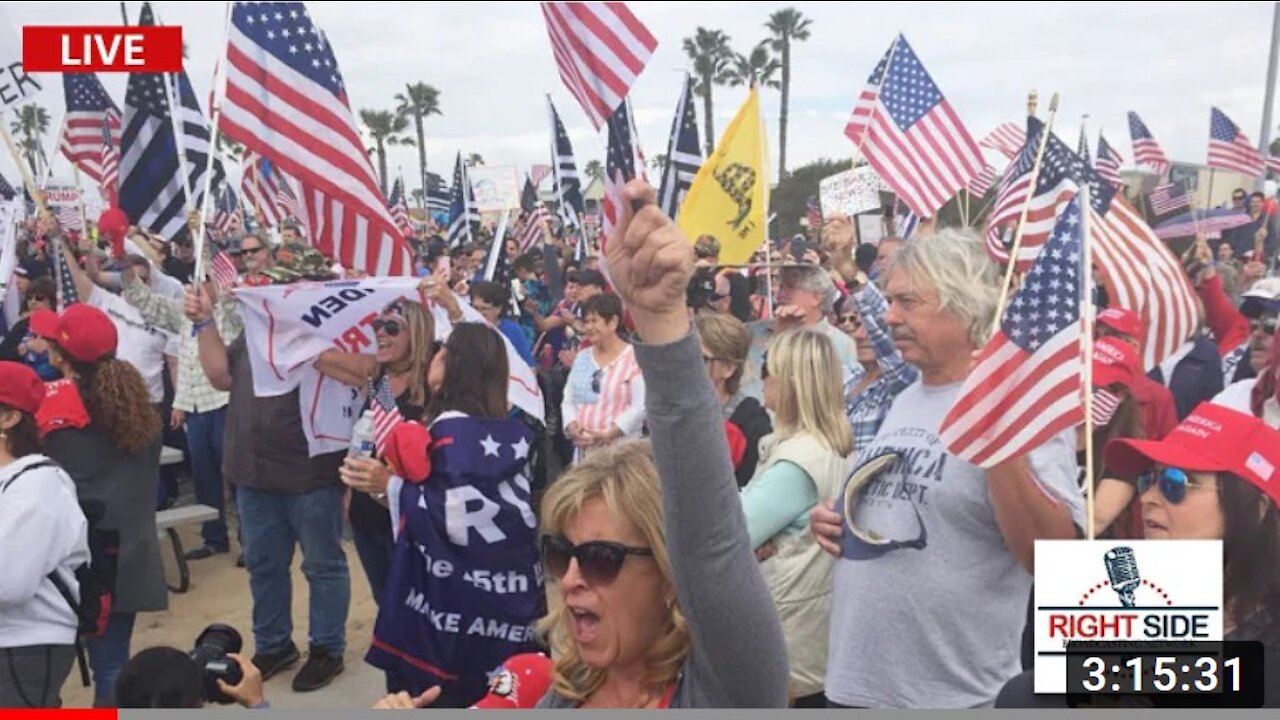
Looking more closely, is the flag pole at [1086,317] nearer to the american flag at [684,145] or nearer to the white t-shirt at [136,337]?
the american flag at [684,145]

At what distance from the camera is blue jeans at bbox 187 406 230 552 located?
7516 millimetres

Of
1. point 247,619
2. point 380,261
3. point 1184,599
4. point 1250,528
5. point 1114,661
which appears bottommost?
point 247,619

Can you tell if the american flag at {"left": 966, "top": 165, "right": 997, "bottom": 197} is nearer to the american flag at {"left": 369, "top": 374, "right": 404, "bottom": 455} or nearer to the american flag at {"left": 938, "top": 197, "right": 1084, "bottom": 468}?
the american flag at {"left": 369, "top": 374, "right": 404, "bottom": 455}

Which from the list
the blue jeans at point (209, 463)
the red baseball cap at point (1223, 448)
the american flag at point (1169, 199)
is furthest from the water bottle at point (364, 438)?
the american flag at point (1169, 199)

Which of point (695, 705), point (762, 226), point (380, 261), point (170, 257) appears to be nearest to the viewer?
point (695, 705)

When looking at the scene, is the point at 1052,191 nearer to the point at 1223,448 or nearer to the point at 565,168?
the point at 1223,448

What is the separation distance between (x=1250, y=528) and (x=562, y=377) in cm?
778

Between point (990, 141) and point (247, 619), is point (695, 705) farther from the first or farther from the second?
point (990, 141)

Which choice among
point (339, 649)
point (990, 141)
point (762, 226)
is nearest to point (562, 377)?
point (762, 226)

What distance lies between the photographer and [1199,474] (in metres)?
2.26

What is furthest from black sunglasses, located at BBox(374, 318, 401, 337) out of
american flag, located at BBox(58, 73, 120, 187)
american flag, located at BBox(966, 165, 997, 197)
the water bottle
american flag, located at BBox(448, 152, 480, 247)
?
american flag, located at BBox(448, 152, 480, 247)

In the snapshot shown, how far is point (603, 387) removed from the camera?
601 centimetres

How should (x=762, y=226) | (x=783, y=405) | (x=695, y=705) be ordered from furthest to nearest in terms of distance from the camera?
(x=762, y=226)
(x=783, y=405)
(x=695, y=705)

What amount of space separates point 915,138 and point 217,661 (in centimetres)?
654
